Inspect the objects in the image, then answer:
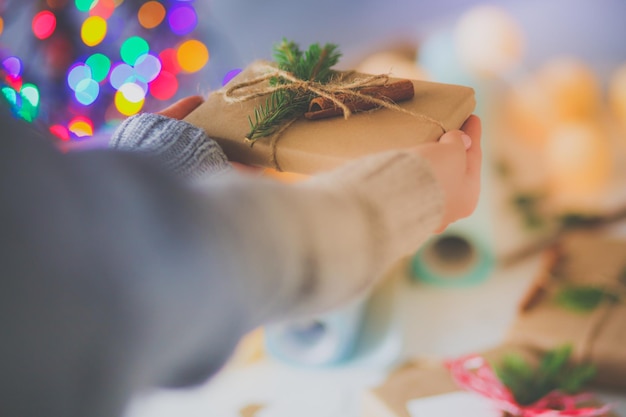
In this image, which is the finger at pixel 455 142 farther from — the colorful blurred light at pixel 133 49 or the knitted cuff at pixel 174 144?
the colorful blurred light at pixel 133 49

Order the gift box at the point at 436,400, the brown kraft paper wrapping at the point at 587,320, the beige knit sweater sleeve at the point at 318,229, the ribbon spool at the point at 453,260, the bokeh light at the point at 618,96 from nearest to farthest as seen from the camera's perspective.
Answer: the beige knit sweater sleeve at the point at 318,229 < the gift box at the point at 436,400 < the brown kraft paper wrapping at the point at 587,320 < the ribbon spool at the point at 453,260 < the bokeh light at the point at 618,96

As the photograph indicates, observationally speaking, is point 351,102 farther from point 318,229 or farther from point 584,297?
point 584,297

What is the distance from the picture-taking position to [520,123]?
1.29 metres

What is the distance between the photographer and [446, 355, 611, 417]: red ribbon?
0.68 m

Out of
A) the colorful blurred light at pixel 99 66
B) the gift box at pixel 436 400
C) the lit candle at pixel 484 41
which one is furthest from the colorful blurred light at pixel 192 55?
the gift box at pixel 436 400

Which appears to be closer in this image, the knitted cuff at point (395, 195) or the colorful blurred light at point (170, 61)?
the knitted cuff at point (395, 195)

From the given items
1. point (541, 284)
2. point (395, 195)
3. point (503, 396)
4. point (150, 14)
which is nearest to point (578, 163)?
point (541, 284)

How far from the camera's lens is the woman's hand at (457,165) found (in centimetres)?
35

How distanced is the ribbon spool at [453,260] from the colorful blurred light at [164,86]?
49cm

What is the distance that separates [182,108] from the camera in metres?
0.43

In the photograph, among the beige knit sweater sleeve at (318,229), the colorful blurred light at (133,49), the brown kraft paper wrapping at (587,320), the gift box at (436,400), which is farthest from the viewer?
the colorful blurred light at (133,49)

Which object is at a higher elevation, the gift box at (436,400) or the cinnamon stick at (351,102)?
the cinnamon stick at (351,102)

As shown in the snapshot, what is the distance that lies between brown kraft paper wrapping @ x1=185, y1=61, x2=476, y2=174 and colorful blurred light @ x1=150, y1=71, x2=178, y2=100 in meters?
0.64

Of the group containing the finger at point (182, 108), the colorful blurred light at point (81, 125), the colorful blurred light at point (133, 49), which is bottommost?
the finger at point (182, 108)
